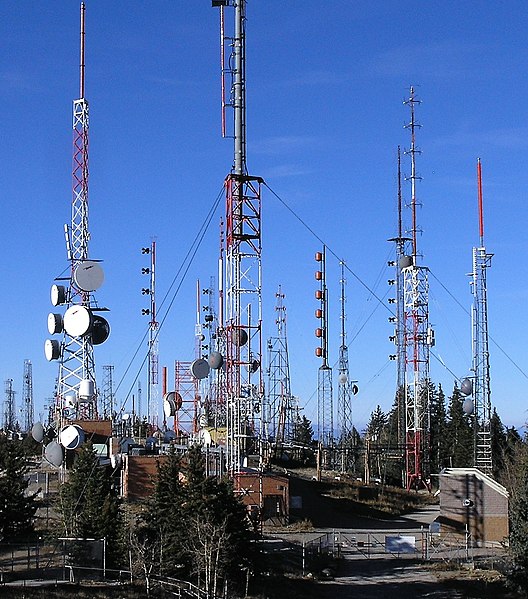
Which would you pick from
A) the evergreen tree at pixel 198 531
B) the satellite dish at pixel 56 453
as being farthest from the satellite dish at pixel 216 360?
the evergreen tree at pixel 198 531

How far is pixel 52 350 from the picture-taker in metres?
50.9

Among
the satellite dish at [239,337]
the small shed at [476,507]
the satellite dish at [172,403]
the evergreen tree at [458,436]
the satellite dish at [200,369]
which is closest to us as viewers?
the satellite dish at [239,337]

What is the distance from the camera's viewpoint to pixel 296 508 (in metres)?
50.3

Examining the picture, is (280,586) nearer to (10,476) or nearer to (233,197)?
(10,476)

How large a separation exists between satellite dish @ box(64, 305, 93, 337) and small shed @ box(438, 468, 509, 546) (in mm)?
20253

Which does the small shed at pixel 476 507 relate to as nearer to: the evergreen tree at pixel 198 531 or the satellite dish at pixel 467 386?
the satellite dish at pixel 467 386

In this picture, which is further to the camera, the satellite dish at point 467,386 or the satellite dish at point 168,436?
the satellite dish at point 168,436

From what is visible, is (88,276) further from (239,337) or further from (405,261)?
(405,261)

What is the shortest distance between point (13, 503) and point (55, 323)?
45.6ft

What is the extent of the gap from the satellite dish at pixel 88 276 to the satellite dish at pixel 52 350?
3906 mm

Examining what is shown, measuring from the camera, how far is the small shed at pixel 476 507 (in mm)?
48312

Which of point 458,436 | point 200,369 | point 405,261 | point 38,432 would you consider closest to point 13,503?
point 200,369

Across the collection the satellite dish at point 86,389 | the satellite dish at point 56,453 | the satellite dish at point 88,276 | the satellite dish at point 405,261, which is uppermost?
the satellite dish at point 405,261

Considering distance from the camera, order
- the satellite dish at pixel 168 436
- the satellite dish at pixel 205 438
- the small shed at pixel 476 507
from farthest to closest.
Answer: the satellite dish at pixel 168 436 → the satellite dish at pixel 205 438 → the small shed at pixel 476 507
